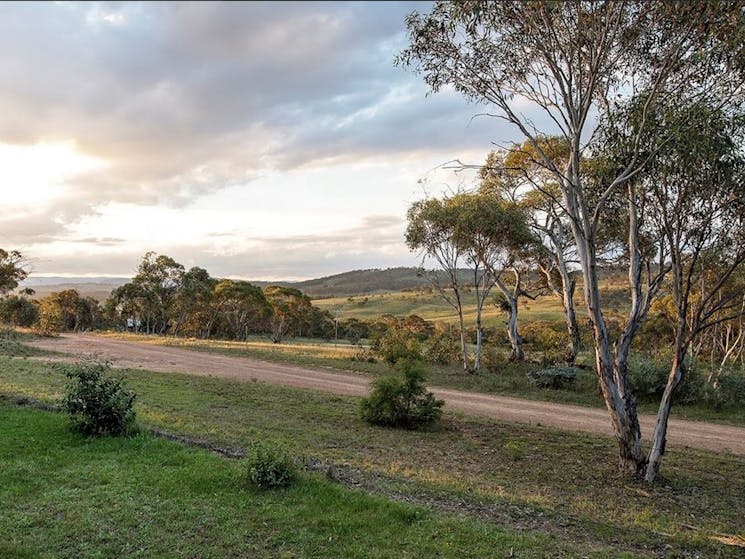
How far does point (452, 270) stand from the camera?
86.5ft

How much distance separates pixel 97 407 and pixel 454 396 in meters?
12.4

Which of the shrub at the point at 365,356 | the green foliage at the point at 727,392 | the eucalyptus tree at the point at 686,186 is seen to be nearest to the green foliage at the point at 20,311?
the shrub at the point at 365,356

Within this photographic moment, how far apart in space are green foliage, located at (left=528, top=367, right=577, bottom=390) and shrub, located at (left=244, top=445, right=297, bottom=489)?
52.8 feet

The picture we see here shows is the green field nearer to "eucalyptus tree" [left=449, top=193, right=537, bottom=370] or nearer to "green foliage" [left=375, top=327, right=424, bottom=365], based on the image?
"green foliage" [left=375, top=327, right=424, bottom=365]

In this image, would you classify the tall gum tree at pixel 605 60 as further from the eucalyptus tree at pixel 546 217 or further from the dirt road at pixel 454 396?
the eucalyptus tree at pixel 546 217

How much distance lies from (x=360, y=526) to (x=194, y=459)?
11.4 feet

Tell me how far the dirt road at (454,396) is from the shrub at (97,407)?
8.90 meters

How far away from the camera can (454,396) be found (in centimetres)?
1952

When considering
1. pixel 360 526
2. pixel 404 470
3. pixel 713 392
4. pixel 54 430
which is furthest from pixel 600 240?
pixel 54 430

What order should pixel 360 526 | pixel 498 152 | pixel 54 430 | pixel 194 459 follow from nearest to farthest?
1. pixel 360 526
2. pixel 194 459
3. pixel 54 430
4. pixel 498 152

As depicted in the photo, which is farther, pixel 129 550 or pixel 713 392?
pixel 713 392

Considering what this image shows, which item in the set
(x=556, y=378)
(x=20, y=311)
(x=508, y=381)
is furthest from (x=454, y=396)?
(x=20, y=311)

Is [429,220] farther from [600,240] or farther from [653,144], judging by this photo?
[653,144]

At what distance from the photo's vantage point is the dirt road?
14430 millimetres
